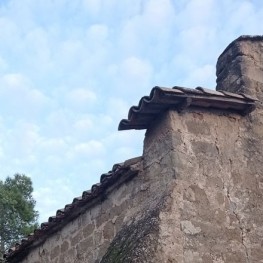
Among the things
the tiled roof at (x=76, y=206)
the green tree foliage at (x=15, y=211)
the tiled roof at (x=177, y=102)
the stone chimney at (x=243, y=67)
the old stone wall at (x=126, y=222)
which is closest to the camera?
the old stone wall at (x=126, y=222)

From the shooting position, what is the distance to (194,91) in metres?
4.56

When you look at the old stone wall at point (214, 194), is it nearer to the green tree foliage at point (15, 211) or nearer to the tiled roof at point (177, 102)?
the tiled roof at point (177, 102)

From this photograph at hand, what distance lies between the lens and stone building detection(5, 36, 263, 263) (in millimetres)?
4082

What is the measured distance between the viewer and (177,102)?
4.55 metres

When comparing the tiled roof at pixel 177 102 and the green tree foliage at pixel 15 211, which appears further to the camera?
the green tree foliage at pixel 15 211

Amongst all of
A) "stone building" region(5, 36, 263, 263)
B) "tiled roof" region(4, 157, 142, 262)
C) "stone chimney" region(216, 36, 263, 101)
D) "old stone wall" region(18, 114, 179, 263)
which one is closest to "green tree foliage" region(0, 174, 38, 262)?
"tiled roof" region(4, 157, 142, 262)

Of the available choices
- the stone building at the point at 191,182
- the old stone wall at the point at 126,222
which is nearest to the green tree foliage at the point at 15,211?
the old stone wall at the point at 126,222

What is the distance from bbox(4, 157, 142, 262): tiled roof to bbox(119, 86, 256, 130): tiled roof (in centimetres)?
43

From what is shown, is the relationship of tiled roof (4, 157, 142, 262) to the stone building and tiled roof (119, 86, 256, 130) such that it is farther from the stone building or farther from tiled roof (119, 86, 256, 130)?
tiled roof (119, 86, 256, 130)

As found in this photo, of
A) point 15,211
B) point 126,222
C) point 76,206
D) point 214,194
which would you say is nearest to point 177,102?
point 214,194

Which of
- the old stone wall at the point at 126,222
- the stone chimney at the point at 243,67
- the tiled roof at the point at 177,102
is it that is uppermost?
the stone chimney at the point at 243,67

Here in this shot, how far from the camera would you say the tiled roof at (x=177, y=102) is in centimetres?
441

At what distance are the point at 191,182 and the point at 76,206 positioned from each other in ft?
6.07

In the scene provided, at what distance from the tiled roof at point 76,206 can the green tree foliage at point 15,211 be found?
24.4 ft
